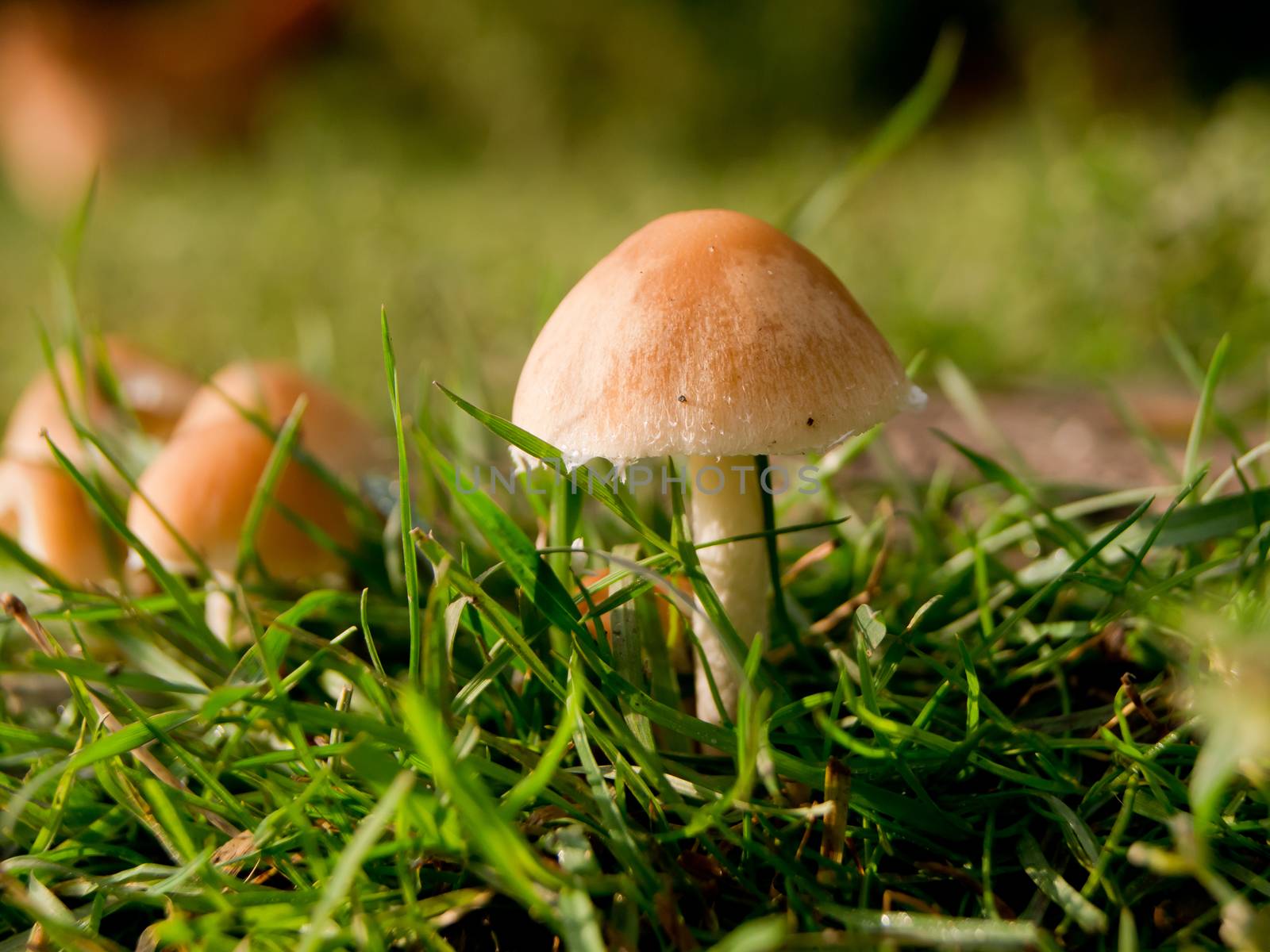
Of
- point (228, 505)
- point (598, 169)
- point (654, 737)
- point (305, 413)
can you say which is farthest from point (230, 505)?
point (598, 169)

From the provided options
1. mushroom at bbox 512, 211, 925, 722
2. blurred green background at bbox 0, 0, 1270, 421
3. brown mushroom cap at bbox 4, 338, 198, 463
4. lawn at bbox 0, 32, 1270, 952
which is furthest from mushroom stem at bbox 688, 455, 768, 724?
brown mushroom cap at bbox 4, 338, 198, 463

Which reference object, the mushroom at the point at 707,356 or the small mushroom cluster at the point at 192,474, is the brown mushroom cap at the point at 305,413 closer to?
the small mushroom cluster at the point at 192,474

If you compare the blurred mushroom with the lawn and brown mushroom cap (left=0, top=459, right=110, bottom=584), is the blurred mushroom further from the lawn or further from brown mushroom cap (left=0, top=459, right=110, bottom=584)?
the lawn

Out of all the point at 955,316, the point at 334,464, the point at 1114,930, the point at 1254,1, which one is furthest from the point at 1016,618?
the point at 1254,1

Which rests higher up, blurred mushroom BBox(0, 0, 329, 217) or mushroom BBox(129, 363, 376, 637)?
blurred mushroom BBox(0, 0, 329, 217)

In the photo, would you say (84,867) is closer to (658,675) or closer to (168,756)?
(168,756)

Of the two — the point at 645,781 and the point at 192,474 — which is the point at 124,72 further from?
the point at 645,781
